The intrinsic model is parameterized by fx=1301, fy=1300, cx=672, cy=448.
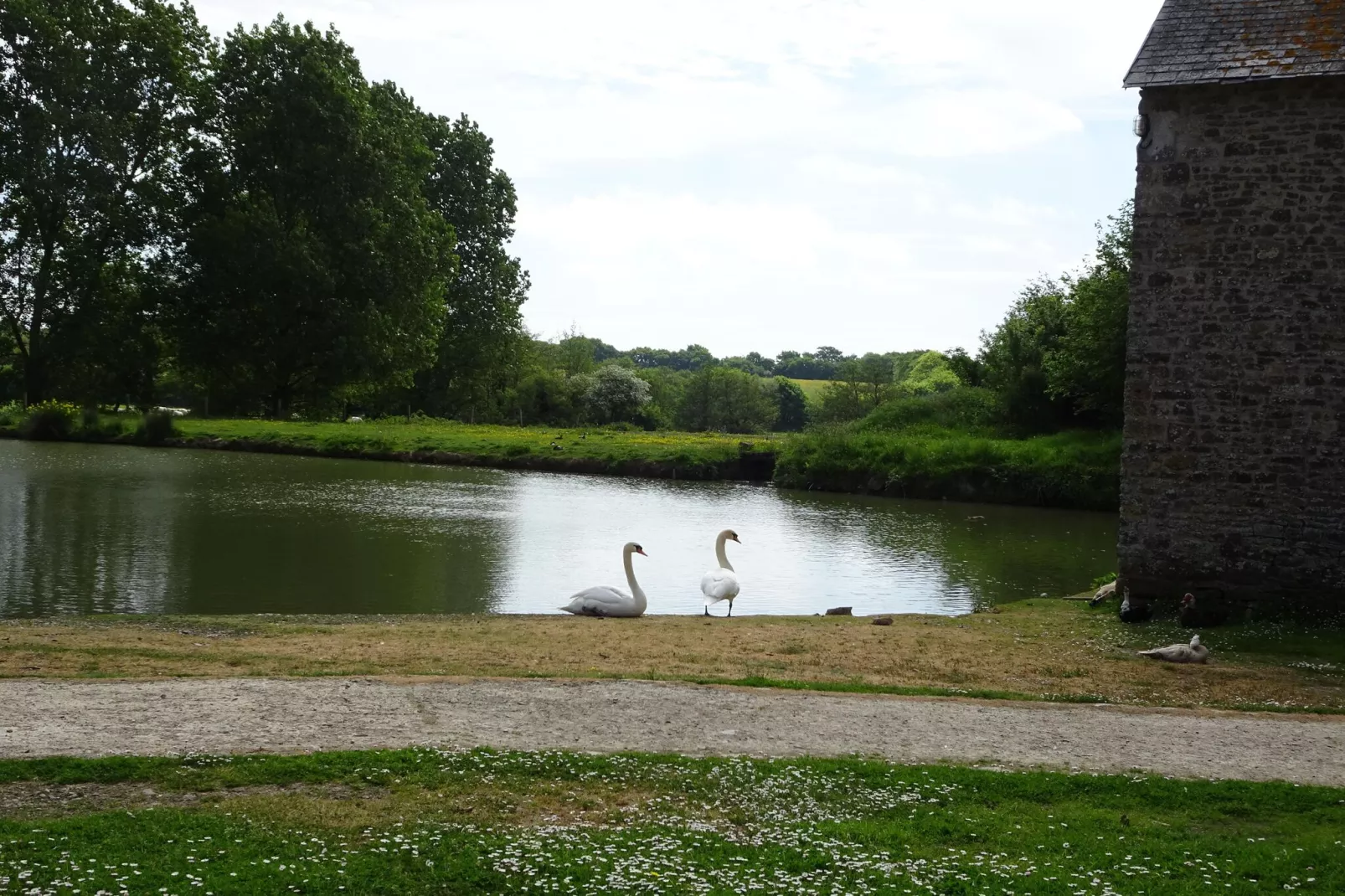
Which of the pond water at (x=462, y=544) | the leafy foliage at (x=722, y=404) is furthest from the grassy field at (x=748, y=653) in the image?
the leafy foliage at (x=722, y=404)

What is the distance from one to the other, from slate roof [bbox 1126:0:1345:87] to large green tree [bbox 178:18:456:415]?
121 feet

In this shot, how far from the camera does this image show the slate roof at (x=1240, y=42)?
1441 centimetres

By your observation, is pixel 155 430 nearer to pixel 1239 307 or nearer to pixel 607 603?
pixel 607 603

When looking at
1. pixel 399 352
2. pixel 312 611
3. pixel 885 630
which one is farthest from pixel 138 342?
pixel 885 630

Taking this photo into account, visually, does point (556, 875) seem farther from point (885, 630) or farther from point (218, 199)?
point (218, 199)

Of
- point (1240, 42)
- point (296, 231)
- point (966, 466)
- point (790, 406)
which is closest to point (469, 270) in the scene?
point (296, 231)

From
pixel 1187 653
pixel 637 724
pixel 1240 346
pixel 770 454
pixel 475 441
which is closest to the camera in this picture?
pixel 637 724

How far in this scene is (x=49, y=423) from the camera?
45562 mm

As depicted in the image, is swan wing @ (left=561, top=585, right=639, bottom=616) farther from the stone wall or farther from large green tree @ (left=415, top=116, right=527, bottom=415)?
large green tree @ (left=415, top=116, right=527, bottom=415)

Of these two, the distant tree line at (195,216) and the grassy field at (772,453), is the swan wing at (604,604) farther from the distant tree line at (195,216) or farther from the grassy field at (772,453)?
the distant tree line at (195,216)

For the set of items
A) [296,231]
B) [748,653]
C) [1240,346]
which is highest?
[296,231]

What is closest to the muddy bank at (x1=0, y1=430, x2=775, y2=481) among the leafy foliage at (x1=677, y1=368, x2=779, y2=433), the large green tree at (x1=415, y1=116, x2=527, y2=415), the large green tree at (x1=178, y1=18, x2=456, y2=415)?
the large green tree at (x1=178, y1=18, x2=456, y2=415)

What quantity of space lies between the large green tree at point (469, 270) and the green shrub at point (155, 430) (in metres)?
17.4

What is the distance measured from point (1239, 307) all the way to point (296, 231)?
3871 cm
